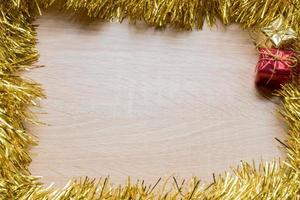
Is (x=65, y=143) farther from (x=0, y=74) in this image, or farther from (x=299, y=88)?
(x=299, y=88)

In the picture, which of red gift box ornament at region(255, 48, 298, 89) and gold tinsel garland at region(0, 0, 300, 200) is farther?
red gift box ornament at region(255, 48, 298, 89)

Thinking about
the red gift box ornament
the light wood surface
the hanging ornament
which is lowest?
the light wood surface

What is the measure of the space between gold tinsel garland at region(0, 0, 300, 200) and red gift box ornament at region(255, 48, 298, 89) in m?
0.02

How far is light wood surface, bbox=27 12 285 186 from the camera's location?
0.89 metres

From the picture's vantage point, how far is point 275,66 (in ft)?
3.01

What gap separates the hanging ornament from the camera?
938 millimetres

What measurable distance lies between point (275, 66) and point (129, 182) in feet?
0.97

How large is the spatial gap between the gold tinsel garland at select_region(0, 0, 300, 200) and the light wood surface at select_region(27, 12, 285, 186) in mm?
20

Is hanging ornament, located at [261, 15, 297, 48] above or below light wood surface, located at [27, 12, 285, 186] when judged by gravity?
above

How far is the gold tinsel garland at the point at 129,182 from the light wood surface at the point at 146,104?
20 mm

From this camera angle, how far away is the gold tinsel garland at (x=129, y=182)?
81 centimetres

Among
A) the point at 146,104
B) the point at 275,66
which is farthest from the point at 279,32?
the point at 146,104

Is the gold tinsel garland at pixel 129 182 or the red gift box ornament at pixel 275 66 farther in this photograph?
the red gift box ornament at pixel 275 66

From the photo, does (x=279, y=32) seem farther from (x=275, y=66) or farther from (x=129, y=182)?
(x=129, y=182)
